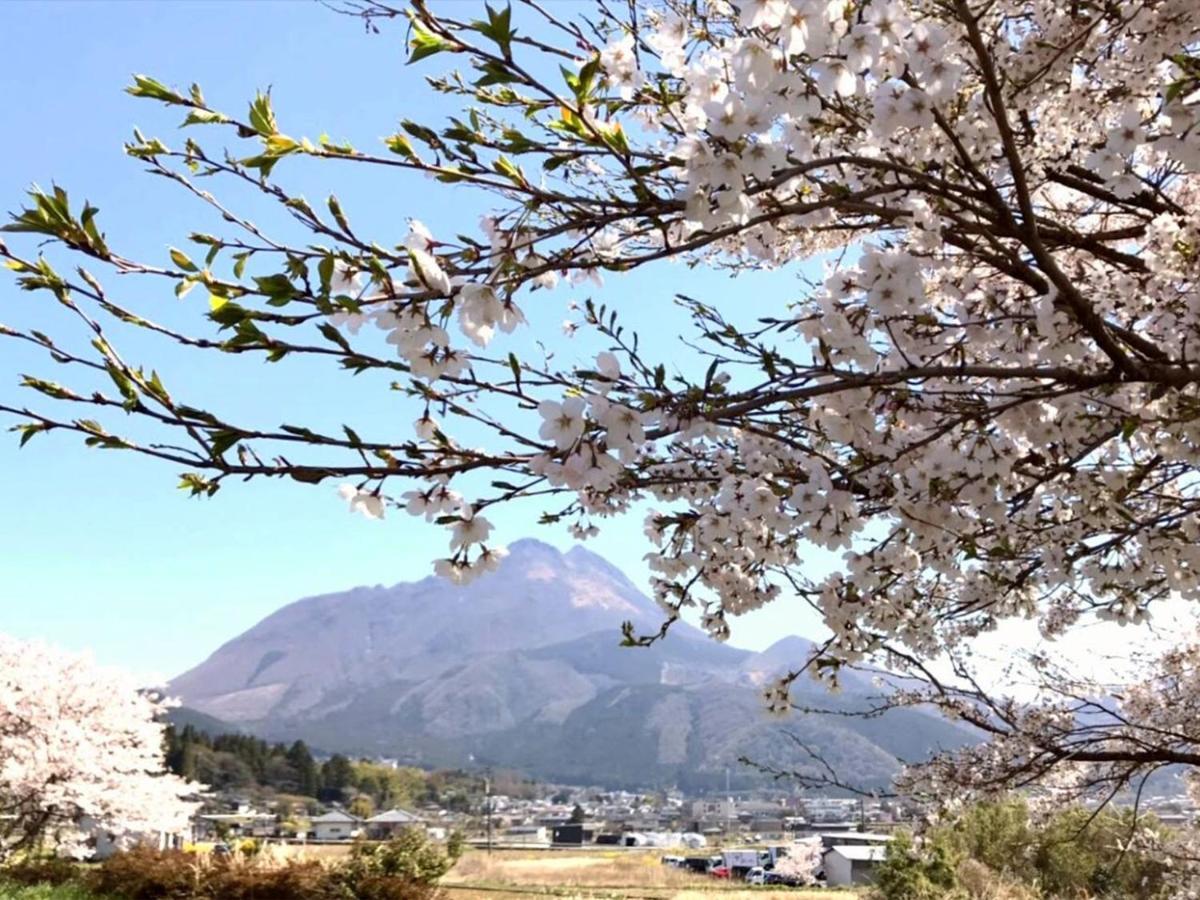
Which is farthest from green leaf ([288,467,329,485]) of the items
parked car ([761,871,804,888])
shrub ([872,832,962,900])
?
parked car ([761,871,804,888])

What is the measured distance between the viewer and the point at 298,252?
140 centimetres

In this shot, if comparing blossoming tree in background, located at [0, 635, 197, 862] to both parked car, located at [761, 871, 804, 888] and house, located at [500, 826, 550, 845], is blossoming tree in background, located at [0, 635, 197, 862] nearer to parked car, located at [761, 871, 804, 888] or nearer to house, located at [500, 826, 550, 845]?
parked car, located at [761, 871, 804, 888]

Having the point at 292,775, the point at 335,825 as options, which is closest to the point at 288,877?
the point at 335,825

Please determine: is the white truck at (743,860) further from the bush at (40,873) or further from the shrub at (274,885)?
the shrub at (274,885)

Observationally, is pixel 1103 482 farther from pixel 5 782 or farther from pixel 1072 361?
pixel 5 782

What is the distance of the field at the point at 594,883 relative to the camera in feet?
65.9

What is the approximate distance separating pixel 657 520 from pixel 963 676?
236cm

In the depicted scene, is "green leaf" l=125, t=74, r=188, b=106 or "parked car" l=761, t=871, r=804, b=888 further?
"parked car" l=761, t=871, r=804, b=888

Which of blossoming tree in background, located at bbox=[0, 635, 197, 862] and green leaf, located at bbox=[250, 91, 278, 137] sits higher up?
green leaf, located at bbox=[250, 91, 278, 137]

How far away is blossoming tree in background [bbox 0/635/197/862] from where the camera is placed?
54.7 ft


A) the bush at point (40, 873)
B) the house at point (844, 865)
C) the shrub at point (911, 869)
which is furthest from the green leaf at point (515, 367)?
the house at point (844, 865)

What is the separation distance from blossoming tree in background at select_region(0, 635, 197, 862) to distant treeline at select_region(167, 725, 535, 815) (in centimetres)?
2934

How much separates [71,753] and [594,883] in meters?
14.9

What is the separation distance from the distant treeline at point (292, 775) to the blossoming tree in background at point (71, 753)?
29339mm
